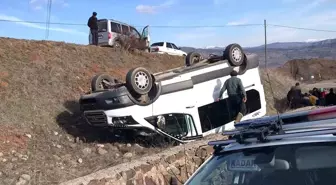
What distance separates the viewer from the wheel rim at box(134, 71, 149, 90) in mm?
8597

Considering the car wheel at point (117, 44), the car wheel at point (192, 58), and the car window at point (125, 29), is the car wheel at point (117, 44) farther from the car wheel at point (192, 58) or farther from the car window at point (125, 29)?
the car wheel at point (192, 58)

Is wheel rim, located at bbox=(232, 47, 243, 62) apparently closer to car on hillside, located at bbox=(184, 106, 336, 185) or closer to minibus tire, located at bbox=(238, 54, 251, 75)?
minibus tire, located at bbox=(238, 54, 251, 75)

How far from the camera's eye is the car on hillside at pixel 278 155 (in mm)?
2764

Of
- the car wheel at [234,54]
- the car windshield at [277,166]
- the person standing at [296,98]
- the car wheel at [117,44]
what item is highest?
the car wheel at [117,44]

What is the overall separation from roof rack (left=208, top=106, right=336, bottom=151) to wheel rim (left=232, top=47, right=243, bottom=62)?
265 inches

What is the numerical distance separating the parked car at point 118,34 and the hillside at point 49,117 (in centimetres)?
318

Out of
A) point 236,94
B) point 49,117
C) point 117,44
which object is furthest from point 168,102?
point 117,44

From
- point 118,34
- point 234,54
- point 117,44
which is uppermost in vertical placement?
point 118,34

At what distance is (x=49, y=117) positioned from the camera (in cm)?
1034

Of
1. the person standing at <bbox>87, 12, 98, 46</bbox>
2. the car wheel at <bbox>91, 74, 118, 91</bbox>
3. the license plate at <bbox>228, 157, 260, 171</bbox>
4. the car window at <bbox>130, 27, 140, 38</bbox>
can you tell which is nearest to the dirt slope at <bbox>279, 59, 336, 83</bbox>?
the car window at <bbox>130, 27, 140, 38</bbox>

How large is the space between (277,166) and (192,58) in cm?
872

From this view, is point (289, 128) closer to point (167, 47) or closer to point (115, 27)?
point (115, 27)

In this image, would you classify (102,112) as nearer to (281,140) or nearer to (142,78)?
(142,78)

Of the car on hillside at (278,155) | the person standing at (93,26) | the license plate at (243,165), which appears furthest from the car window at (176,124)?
the person standing at (93,26)
